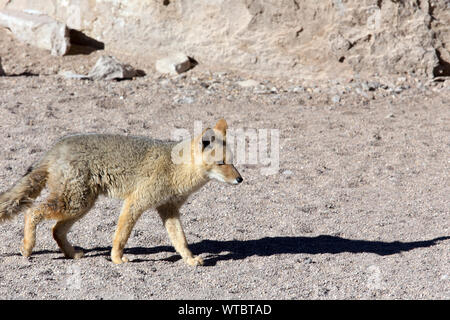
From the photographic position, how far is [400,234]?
6965mm

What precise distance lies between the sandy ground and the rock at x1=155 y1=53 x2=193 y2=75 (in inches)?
7.7

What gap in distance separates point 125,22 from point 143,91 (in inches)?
77.7

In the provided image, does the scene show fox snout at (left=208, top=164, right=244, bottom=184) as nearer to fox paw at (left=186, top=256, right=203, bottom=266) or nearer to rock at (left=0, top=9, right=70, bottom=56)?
fox paw at (left=186, top=256, right=203, bottom=266)

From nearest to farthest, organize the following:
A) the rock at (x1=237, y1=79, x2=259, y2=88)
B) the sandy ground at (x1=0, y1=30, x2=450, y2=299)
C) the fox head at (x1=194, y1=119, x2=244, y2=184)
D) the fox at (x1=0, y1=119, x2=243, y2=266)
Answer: the sandy ground at (x1=0, y1=30, x2=450, y2=299)
the fox at (x1=0, y1=119, x2=243, y2=266)
the fox head at (x1=194, y1=119, x2=244, y2=184)
the rock at (x1=237, y1=79, x2=259, y2=88)

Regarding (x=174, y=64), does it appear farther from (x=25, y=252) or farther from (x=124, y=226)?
(x=25, y=252)

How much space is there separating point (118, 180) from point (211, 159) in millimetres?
865

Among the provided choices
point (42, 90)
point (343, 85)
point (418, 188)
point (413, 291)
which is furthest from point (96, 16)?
point (413, 291)

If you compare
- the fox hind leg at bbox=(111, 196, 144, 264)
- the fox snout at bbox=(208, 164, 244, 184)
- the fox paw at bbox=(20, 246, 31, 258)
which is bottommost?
the fox paw at bbox=(20, 246, 31, 258)

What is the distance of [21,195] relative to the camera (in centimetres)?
582

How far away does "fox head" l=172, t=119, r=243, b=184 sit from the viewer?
19.8 ft

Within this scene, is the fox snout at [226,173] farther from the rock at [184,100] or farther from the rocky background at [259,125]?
the rock at [184,100]

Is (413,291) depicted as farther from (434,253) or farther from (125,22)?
(125,22)

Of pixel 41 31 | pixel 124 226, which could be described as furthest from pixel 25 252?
pixel 41 31

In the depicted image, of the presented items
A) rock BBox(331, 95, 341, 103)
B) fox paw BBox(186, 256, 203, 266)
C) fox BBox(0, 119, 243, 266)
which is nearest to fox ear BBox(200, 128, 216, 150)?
fox BBox(0, 119, 243, 266)
